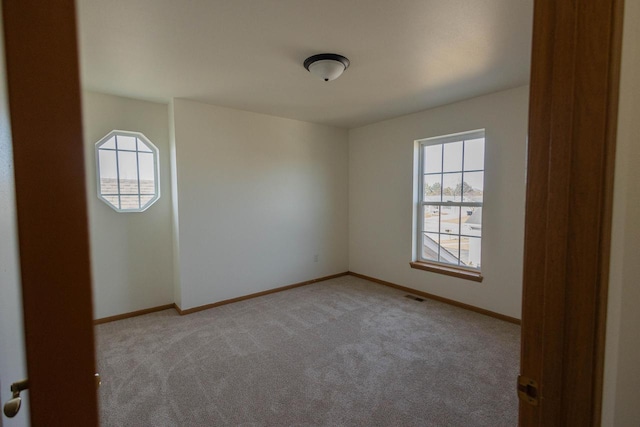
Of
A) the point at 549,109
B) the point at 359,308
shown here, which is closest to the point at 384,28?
the point at 549,109

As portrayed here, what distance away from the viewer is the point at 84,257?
560 mm

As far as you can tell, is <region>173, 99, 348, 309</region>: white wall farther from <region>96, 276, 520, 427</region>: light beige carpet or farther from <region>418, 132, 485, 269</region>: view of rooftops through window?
<region>418, 132, 485, 269</region>: view of rooftops through window

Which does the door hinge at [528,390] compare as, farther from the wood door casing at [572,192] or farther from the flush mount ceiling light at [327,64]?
the flush mount ceiling light at [327,64]

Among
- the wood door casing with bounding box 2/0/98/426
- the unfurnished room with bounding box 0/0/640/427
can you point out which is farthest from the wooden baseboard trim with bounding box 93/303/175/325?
the wood door casing with bounding box 2/0/98/426

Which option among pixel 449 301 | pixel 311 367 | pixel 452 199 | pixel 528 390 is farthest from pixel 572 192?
pixel 449 301

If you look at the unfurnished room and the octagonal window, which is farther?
the octagonal window

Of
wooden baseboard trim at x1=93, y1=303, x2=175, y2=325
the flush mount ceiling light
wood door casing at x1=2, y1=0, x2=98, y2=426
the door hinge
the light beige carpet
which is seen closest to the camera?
wood door casing at x1=2, y1=0, x2=98, y2=426

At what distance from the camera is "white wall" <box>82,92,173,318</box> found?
309 centimetres

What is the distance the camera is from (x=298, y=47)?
2115mm

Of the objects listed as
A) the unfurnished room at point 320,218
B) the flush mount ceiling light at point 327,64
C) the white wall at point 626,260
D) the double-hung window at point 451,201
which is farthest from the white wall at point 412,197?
the white wall at point 626,260

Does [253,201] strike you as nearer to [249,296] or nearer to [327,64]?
[249,296]

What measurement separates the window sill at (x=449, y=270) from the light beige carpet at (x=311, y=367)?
1.35ft

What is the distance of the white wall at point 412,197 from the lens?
9.98 ft

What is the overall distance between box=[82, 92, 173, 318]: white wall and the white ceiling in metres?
0.24
